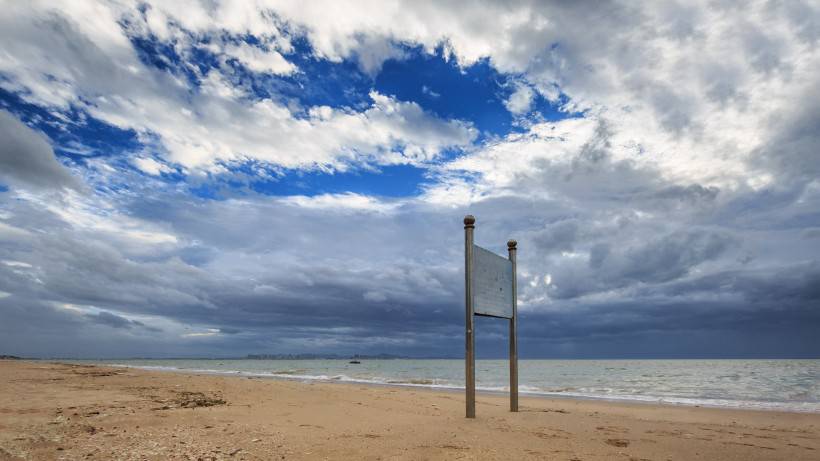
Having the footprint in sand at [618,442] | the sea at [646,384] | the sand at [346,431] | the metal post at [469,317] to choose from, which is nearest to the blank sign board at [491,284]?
the metal post at [469,317]

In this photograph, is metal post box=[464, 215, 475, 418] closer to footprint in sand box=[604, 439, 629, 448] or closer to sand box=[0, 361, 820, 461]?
sand box=[0, 361, 820, 461]

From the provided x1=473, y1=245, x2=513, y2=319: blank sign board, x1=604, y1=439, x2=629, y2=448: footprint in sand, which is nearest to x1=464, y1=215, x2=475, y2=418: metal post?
x1=473, y1=245, x2=513, y2=319: blank sign board

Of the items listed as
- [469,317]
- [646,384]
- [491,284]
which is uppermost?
[491,284]

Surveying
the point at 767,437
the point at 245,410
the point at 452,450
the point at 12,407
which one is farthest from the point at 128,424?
the point at 767,437

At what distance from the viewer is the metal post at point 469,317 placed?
10.4 metres

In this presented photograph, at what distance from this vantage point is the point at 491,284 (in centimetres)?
1134

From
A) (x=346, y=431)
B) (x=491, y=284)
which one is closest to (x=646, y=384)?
(x=491, y=284)

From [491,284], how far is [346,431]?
194 inches

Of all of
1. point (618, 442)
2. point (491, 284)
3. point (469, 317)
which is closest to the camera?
point (618, 442)

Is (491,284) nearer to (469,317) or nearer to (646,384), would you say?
(469,317)

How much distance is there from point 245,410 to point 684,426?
9.73m

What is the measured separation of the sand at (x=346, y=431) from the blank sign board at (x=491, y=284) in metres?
2.43

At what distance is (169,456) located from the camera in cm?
584

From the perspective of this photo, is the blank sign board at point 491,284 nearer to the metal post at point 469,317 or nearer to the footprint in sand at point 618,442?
the metal post at point 469,317
